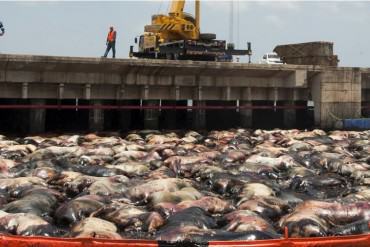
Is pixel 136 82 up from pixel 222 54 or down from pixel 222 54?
down

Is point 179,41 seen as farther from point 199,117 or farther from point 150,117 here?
point 150,117

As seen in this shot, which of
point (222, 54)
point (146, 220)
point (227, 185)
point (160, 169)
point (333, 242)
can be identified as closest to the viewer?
point (333, 242)

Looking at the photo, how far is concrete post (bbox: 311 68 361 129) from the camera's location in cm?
2734

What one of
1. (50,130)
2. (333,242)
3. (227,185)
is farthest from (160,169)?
(50,130)

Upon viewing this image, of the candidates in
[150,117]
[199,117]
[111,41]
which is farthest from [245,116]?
[111,41]

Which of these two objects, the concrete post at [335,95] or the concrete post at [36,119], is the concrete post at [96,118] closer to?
the concrete post at [36,119]

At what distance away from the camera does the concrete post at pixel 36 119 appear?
896 inches

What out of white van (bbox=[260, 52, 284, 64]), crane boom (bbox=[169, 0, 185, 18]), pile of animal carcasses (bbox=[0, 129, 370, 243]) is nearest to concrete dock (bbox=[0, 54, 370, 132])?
pile of animal carcasses (bbox=[0, 129, 370, 243])

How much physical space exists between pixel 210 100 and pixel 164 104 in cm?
261

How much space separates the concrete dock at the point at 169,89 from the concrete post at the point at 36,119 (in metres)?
0.05

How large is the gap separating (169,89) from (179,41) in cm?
453

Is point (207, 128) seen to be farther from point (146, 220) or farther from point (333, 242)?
point (333, 242)

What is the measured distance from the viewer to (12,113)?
24.2 m

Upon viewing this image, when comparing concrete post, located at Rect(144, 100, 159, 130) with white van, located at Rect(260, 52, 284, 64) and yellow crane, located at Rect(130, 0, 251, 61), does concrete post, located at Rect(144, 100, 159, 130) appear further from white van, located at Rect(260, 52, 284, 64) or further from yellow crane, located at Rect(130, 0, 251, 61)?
white van, located at Rect(260, 52, 284, 64)
